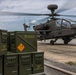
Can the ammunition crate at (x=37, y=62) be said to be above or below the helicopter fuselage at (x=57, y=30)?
below

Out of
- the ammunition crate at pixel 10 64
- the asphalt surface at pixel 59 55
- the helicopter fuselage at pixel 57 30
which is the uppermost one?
the helicopter fuselage at pixel 57 30

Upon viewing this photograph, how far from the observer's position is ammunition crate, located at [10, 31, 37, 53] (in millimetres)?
7906

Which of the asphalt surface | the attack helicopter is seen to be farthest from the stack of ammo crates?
the attack helicopter

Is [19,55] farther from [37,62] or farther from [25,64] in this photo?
[37,62]

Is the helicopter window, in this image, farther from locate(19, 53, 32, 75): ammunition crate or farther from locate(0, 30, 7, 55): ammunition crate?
locate(0, 30, 7, 55): ammunition crate

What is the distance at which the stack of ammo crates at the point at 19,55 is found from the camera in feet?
24.2

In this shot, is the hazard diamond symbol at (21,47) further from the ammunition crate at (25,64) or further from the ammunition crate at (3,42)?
the ammunition crate at (3,42)

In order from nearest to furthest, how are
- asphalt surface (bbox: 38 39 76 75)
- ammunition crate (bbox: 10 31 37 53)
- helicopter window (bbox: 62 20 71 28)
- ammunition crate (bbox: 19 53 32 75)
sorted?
1. ammunition crate (bbox: 19 53 32 75)
2. ammunition crate (bbox: 10 31 37 53)
3. asphalt surface (bbox: 38 39 76 75)
4. helicopter window (bbox: 62 20 71 28)

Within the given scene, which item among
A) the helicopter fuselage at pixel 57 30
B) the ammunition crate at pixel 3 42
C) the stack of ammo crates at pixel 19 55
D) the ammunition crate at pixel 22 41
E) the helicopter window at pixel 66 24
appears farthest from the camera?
the helicopter window at pixel 66 24

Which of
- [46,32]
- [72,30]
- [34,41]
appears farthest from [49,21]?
[34,41]

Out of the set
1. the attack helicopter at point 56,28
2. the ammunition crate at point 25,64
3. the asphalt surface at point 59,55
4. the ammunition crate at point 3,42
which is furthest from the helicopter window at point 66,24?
the ammunition crate at point 3,42

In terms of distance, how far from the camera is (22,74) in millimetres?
7793

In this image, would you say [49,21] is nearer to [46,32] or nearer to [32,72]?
[46,32]

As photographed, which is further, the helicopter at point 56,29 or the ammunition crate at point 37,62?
the helicopter at point 56,29
